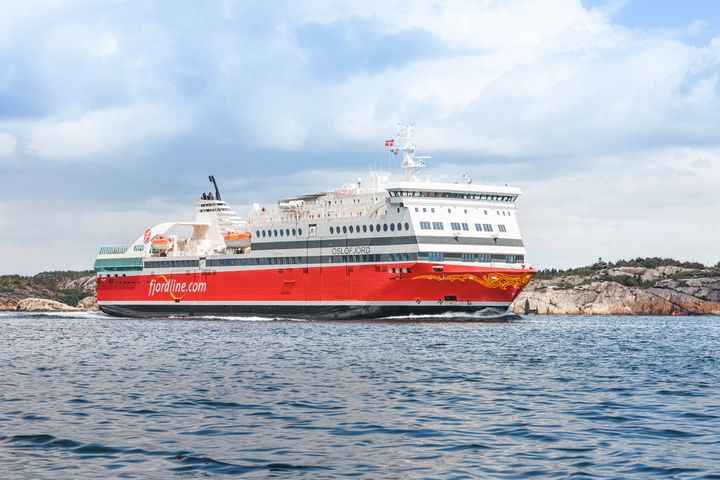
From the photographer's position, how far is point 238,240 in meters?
78.9

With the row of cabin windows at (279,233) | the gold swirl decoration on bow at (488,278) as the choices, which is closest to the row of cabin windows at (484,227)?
the gold swirl decoration on bow at (488,278)

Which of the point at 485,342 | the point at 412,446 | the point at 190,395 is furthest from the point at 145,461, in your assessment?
the point at 485,342

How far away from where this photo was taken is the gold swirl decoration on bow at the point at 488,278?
62.4 m

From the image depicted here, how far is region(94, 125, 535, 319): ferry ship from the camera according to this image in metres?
63.1

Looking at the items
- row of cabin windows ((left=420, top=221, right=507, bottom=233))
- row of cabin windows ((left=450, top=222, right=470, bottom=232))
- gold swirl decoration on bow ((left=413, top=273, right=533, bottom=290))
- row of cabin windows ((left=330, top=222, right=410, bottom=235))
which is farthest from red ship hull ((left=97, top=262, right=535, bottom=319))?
row of cabin windows ((left=450, top=222, right=470, bottom=232))

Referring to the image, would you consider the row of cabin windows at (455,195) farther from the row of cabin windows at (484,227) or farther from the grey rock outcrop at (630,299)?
the grey rock outcrop at (630,299)

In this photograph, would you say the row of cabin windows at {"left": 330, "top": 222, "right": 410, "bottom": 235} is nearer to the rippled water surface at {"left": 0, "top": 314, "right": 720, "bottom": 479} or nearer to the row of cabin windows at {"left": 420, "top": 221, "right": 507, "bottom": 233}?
the row of cabin windows at {"left": 420, "top": 221, "right": 507, "bottom": 233}

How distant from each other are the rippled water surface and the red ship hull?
24757 millimetres

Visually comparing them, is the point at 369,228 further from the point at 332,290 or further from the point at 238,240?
the point at 238,240

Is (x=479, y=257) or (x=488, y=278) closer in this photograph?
(x=488, y=278)

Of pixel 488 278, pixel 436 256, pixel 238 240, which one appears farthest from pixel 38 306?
pixel 488 278

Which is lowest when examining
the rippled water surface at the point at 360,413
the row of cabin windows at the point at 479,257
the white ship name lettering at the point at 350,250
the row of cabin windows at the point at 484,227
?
the rippled water surface at the point at 360,413

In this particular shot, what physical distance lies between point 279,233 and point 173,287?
1722 cm

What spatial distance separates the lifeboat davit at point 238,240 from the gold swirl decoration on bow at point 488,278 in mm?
21195
